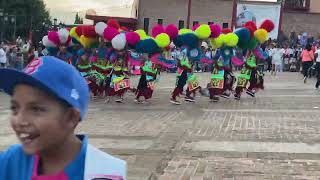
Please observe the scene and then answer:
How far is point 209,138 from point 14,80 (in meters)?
7.08

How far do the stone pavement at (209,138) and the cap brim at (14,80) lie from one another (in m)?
4.31

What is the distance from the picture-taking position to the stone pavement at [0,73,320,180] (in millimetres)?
6691

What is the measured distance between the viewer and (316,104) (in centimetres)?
1456

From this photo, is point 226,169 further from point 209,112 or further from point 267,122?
point 209,112

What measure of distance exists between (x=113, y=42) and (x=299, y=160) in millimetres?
8502

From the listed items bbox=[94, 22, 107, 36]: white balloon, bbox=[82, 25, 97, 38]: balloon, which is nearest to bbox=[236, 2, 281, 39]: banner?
bbox=[82, 25, 97, 38]: balloon

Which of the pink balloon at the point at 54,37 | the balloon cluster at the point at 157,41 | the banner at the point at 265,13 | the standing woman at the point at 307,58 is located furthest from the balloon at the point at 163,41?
the banner at the point at 265,13

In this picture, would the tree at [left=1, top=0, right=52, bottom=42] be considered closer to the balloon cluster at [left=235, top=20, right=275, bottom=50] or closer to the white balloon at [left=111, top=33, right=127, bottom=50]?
the white balloon at [left=111, top=33, right=127, bottom=50]

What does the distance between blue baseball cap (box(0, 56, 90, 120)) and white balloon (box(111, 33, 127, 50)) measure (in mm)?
12840

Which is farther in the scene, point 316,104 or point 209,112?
point 316,104

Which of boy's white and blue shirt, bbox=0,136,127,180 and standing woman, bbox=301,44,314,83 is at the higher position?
boy's white and blue shirt, bbox=0,136,127,180

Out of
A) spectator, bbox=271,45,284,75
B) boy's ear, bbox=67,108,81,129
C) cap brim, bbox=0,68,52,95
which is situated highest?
cap brim, bbox=0,68,52,95

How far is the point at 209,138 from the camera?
29.4ft

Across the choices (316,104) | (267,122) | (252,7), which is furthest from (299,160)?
(252,7)
